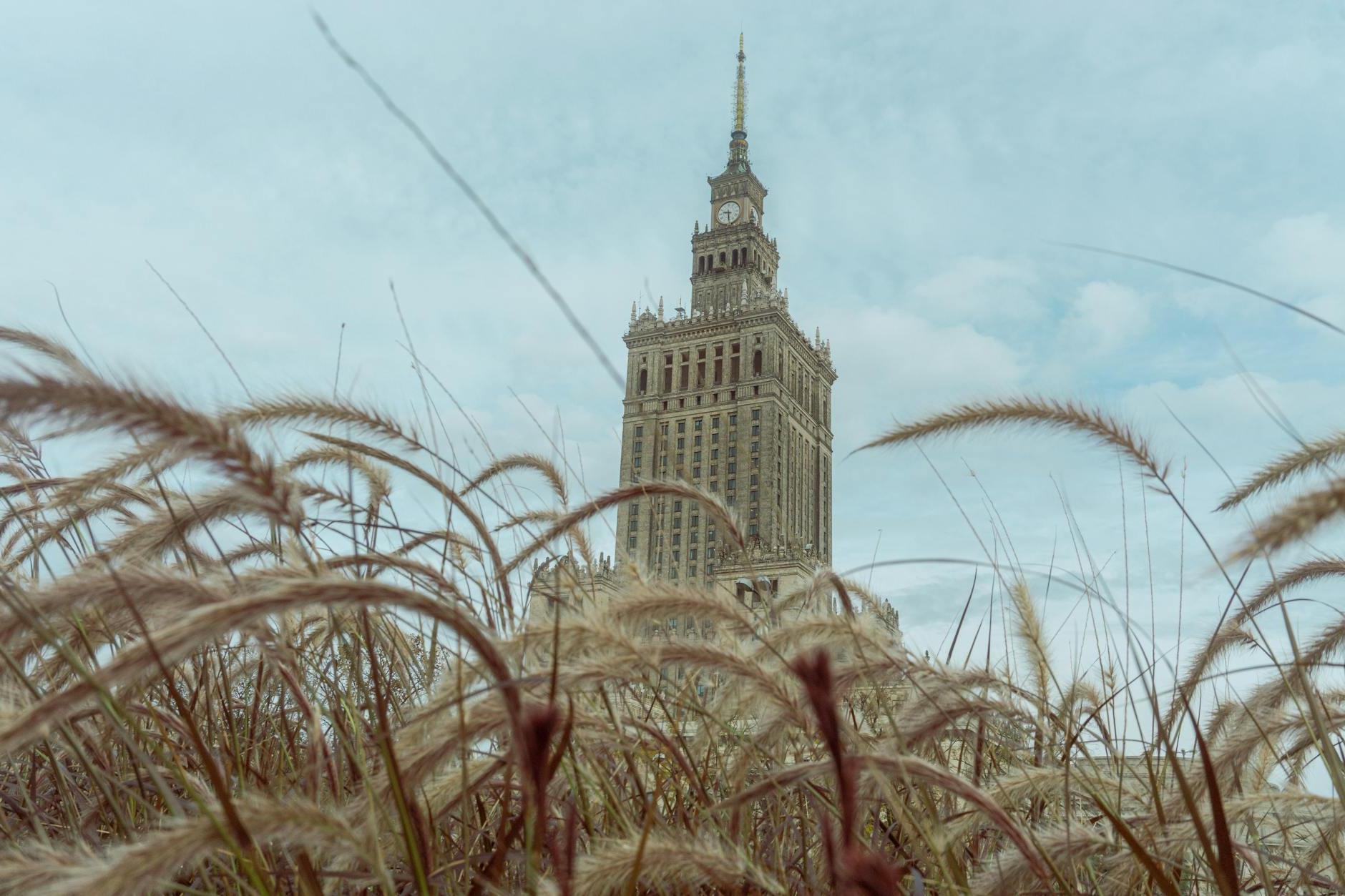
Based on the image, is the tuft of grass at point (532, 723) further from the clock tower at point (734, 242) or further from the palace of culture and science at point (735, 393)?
the clock tower at point (734, 242)

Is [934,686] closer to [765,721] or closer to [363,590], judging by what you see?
[765,721]

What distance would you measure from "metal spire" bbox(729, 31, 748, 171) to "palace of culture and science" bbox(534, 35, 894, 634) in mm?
285

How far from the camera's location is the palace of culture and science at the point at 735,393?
193 feet

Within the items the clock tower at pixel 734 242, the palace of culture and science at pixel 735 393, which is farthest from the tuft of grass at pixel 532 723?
the clock tower at pixel 734 242

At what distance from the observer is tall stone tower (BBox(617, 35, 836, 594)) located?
193 feet

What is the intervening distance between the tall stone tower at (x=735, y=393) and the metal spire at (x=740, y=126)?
33 cm

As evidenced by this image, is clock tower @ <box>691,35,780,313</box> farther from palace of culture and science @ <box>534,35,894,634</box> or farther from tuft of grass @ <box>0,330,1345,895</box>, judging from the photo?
tuft of grass @ <box>0,330,1345,895</box>

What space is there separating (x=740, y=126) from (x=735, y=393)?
72.7ft

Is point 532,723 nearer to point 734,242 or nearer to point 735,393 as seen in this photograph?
point 735,393

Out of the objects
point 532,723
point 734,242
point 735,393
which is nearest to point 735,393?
point 735,393

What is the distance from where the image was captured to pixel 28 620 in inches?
48.5

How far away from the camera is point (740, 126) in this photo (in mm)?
72750

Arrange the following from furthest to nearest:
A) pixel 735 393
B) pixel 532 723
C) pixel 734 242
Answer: pixel 734 242, pixel 735 393, pixel 532 723

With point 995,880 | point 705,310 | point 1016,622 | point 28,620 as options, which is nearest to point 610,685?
point 995,880
